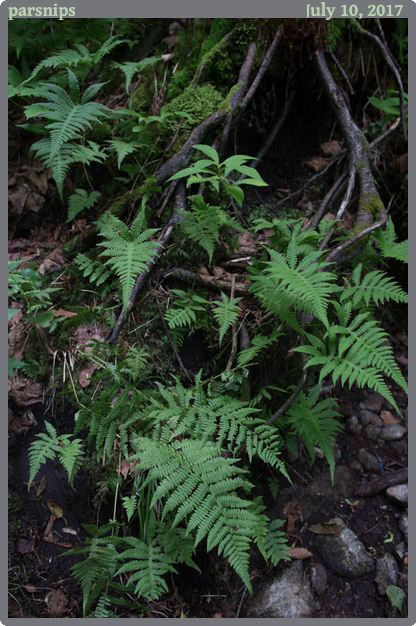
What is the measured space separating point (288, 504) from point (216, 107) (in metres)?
3.75

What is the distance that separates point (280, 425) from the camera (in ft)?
9.14

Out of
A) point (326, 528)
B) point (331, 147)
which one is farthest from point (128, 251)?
point (331, 147)

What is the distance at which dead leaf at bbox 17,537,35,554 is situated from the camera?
2533 mm

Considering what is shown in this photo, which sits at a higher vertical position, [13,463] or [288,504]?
[13,463]

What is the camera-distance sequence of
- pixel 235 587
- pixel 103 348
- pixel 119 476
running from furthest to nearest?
1. pixel 103 348
2. pixel 235 587
3. pixel 119 476

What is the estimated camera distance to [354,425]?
142 inches

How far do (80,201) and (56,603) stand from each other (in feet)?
10.6

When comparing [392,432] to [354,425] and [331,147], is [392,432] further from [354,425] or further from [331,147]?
[331,147]

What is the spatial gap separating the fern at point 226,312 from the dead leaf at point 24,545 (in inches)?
79.3

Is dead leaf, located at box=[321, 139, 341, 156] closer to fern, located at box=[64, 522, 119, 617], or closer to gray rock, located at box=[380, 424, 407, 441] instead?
gray rock, located at box=[380, 424, 407, 441]

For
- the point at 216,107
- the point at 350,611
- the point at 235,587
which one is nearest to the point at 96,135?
the point at 216,107

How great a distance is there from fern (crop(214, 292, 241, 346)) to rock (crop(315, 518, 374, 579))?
6.38ft

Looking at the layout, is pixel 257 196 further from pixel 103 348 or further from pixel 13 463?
pixel 13 463

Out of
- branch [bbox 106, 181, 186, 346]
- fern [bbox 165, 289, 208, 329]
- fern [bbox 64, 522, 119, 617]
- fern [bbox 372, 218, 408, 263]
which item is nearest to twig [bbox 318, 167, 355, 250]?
fern [bbox 372, 218, 408, 263]
